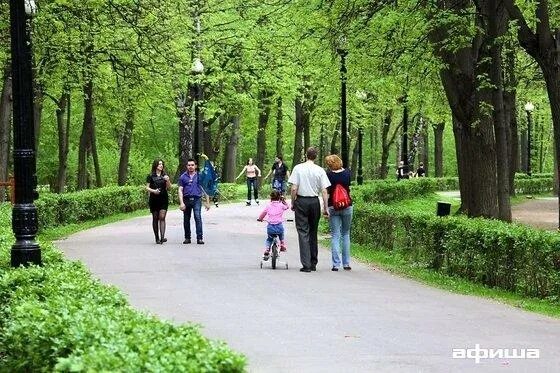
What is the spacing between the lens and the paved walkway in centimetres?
802

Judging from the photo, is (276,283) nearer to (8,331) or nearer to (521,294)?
(521,294)

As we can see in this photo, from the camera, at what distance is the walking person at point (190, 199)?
785 inches

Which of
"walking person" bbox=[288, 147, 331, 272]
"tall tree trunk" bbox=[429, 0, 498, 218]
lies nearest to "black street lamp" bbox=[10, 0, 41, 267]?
"walking person" bbox=[288, 147, 331, 272]

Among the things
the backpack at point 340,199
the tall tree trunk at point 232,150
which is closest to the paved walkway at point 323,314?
the backpack at point 340,199

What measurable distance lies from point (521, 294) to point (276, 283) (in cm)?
344

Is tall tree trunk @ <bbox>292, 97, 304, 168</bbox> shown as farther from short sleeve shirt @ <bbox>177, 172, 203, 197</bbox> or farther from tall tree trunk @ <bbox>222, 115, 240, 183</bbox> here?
short sleeve shirt @ <bbox>177, 172, 203, 197</bbox>

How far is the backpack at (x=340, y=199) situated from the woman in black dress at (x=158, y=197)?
217 inches

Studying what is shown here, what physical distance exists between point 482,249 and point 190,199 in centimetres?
796

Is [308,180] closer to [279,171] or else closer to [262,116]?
[279,171]

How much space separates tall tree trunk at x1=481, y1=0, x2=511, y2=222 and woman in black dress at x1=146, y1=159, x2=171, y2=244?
7.45m

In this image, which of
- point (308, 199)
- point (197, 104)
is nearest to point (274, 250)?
point (308, 199)

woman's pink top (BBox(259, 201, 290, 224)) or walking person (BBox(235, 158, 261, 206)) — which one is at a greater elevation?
walking person (BBox(235, 158, 261, 206))

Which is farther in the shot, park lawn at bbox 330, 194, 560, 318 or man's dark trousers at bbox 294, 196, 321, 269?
man's dark trousers at bbox 294, 196, 321, 269

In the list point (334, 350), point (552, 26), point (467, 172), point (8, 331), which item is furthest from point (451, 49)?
point (8, 331)
